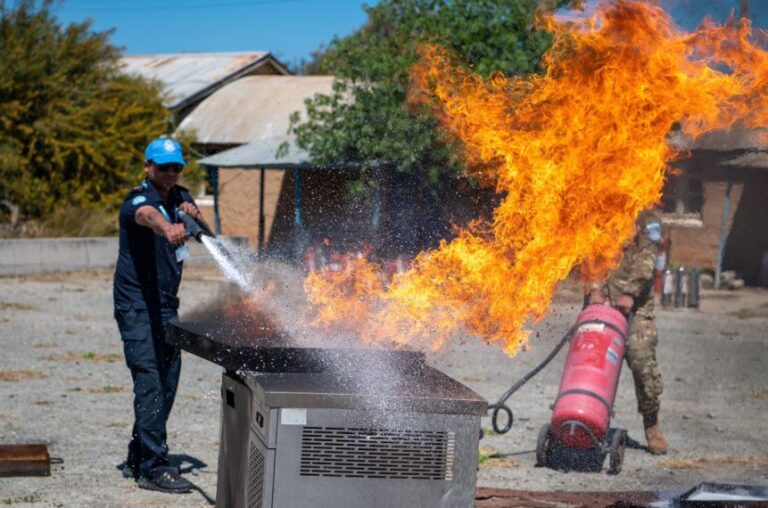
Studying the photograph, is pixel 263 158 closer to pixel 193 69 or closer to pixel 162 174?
pixel 193 69

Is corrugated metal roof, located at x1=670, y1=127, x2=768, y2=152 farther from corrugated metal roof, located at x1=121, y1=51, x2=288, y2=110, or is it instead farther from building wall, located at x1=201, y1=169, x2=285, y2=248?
corrugated metal roof, located at x1=121, y1=51, x2=288, y2=110

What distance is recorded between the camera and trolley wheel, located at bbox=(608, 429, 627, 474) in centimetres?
721

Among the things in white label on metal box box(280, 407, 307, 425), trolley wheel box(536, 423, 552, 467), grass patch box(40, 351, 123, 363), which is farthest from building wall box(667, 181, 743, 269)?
white label on metal box box(280, 407, 307, 425)

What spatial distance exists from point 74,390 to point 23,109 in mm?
14450

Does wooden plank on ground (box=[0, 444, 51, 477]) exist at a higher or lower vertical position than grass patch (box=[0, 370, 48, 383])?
higher

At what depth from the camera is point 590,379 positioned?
7504 millimetres

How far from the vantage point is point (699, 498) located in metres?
5.15

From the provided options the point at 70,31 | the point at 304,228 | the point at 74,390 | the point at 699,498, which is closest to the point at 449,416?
the point at 699,498

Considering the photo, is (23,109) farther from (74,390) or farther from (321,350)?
(321,350)

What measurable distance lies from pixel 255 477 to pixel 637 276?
4439mm

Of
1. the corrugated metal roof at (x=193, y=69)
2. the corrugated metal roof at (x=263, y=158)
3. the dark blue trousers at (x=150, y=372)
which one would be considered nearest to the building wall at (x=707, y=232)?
the corrugated metal roof at (x=263, y=158)

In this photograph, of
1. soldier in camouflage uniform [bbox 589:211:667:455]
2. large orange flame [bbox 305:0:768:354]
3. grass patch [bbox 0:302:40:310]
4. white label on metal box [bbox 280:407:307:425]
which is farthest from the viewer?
grass patch [bbox 0:302:40:310]

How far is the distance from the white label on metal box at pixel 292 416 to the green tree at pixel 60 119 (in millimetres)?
19389

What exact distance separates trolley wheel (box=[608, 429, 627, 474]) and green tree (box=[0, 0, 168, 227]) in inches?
689
